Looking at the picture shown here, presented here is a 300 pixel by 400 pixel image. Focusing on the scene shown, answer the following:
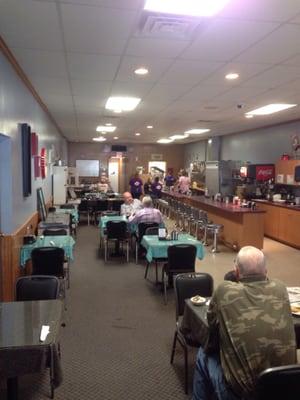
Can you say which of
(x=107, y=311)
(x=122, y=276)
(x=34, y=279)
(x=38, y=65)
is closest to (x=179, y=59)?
(x=38, y=65)

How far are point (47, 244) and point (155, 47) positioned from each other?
2917 mm

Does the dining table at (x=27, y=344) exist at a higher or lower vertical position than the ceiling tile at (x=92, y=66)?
lower

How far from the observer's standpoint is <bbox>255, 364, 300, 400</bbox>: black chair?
175 cm

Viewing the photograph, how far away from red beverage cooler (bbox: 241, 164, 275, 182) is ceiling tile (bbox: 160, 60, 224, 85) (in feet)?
17.3

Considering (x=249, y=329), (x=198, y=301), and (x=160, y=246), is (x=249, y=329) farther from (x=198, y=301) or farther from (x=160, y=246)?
(x=160, y=246)

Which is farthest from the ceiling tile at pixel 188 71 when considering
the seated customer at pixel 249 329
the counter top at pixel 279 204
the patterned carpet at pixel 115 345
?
the counter top at pixel 279 204

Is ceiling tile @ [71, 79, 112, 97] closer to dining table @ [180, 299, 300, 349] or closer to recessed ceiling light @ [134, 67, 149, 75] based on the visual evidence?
recessed ceiling light @ [134, 67, 149, 75]

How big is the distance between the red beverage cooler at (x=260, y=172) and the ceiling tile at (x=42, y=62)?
21.3 feet

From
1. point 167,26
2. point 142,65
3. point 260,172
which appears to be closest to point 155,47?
point 167,26

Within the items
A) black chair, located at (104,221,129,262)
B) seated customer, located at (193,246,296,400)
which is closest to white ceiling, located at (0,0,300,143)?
seated customer, located at (193,246,296,400)

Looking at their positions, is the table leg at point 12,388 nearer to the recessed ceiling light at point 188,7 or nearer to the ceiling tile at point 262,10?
the recessed ceiling light at point 188,7

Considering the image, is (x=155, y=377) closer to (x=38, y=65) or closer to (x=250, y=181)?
(x=38, y=65)

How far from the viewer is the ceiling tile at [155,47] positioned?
356cm

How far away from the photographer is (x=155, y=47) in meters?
3.74
